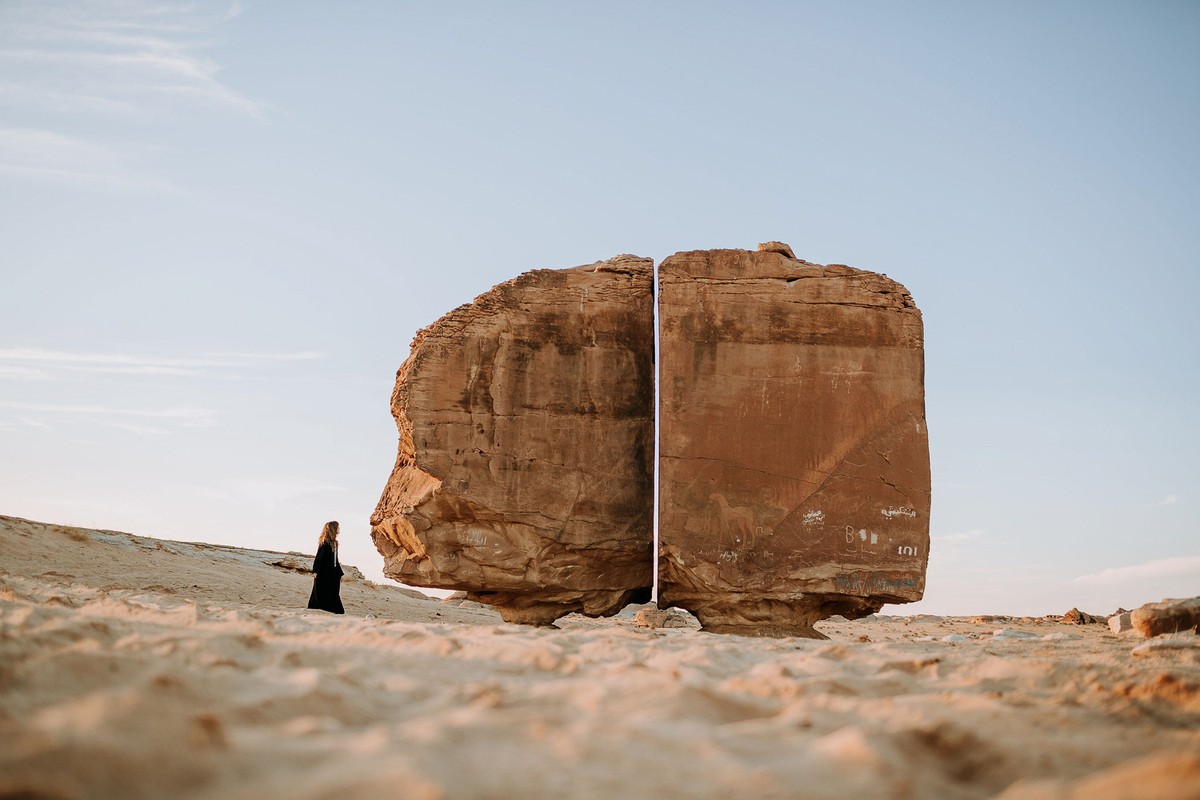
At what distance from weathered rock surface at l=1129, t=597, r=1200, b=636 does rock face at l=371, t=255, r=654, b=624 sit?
5.08 m

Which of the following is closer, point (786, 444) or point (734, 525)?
point (734, 525)

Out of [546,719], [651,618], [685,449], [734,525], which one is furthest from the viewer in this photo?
[651,618]

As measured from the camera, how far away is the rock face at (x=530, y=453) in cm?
809

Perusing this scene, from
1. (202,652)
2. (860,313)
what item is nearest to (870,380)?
(860,313)

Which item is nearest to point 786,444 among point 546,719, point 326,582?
point 326,582

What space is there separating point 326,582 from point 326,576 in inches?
2.3

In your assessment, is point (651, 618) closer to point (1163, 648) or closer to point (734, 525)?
point (734, 525)

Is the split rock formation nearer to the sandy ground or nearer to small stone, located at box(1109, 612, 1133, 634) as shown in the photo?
the sandy ground

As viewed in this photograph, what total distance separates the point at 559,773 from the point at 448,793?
326 mm

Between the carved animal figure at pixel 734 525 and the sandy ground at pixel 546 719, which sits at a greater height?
the carved animal figure at pixel 734 525

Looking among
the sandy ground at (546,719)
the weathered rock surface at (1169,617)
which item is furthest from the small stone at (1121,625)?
the sandy ground at (546,719)

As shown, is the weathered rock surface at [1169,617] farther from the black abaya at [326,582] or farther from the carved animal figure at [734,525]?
the black abaya at [326,582]

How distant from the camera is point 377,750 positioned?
212cm

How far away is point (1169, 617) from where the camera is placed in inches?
342
